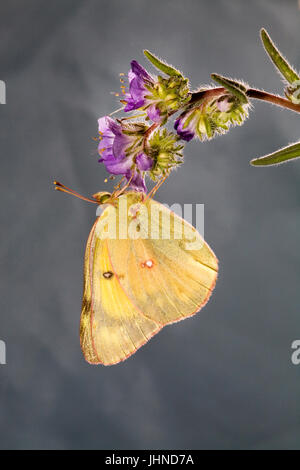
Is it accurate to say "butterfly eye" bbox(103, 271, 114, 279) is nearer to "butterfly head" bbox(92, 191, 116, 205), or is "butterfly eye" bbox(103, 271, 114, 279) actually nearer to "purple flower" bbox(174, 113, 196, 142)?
"butterfly head" bbox(92, 191, 116, 205)

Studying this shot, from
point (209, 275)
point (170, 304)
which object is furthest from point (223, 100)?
point (170, 304)

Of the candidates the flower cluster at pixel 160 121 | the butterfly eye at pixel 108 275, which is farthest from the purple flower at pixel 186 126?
the butterfly eye at pixel 108 275

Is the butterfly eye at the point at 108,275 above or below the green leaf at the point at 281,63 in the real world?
below

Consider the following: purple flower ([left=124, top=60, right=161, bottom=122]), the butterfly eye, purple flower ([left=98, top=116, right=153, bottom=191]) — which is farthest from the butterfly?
purple flower ([left=124, top=60, right=161, bottom=122])

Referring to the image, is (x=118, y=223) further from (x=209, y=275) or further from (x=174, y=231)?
(x=209, y=275)

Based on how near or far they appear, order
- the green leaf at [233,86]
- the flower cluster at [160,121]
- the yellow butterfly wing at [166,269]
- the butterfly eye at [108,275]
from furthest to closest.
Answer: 1. the butterfly eye at [108,275]
2. the yellow butterfly wing at [166,269]
3. the flower cluster at [160,121]
4. the green leaf at [233,86]

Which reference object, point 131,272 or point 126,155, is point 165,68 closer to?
point 126,155

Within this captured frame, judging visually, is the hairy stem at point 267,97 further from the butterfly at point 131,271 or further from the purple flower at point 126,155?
the butterfly at point 131,271

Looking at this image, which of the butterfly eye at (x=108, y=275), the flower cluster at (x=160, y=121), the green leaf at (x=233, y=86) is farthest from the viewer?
the butterfly eye at (x=108, y=275)
